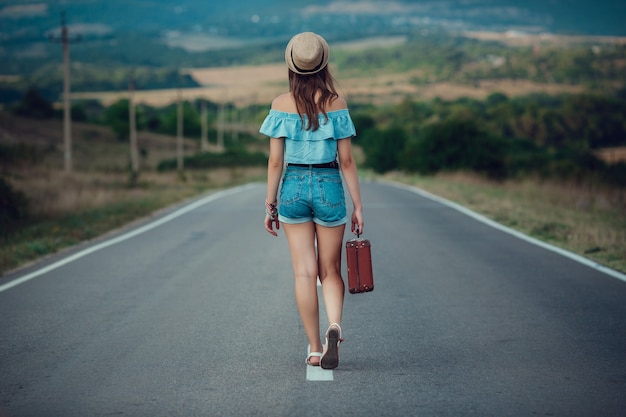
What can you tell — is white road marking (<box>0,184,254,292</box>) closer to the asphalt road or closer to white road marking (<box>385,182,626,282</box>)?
the asphalt road

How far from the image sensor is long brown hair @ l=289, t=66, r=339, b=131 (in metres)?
5.60

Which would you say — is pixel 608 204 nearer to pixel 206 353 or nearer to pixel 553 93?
pixel 206 353

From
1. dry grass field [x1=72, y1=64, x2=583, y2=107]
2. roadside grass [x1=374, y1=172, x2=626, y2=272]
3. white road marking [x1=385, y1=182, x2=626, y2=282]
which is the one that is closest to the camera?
white road marking [x1=385, y1=182, x2=626, y2=282]

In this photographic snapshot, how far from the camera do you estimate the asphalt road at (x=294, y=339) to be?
511 cm

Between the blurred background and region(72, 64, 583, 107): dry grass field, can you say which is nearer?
the blurred background

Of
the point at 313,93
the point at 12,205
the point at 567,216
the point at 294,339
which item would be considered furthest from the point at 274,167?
the point at 12,205

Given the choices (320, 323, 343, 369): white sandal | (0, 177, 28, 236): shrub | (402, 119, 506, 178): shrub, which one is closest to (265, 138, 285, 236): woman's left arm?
(320, 323, 343, 369): white sandal

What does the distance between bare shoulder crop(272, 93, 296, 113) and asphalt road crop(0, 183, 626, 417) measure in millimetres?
1804

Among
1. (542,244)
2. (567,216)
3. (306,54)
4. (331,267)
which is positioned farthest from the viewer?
(567,216)

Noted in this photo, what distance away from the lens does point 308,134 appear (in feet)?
18.5

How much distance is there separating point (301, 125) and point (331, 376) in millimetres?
1713

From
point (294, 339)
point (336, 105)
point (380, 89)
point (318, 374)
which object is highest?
point (336, 105)

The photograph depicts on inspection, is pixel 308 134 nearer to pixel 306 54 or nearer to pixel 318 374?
pixel 306 54

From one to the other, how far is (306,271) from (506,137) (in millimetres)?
103305
